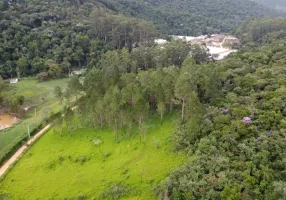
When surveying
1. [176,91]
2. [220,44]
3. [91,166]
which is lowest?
[91,166]

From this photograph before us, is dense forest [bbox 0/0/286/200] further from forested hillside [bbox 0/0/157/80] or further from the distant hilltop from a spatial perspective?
the distant hilltop

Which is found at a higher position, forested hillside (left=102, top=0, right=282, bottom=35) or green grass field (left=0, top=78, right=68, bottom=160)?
forested hillside (left=102, top=0, right=282, bottom=35)

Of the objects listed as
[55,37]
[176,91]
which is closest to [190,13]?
[55,37]

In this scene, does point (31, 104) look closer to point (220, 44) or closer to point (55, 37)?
point (55, 37)

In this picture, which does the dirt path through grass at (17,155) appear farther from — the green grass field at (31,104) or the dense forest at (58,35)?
the dense forest at (58,35)

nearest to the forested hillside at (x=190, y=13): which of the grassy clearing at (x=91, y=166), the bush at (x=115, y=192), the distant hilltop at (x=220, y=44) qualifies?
the distant hilltop at (x=220, y=44)

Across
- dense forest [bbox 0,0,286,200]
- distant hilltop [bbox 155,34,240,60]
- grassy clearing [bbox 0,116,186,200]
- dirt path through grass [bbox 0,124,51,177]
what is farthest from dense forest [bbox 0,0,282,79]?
grassy clearing [bbox 0,116,186,200]

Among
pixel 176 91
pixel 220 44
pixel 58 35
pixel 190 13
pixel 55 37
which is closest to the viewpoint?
pixel 176 91

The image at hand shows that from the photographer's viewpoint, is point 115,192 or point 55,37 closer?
point 115,192
